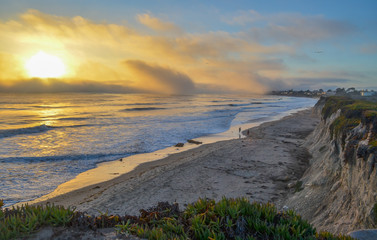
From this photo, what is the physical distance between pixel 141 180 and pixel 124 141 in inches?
455

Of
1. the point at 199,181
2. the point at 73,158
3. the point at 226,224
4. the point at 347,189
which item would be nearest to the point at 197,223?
the point at 226,224

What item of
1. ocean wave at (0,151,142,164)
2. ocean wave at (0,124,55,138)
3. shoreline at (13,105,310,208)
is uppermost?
ocean wave at (0,124,55,138)

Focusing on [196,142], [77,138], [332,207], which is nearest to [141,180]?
[332,207]

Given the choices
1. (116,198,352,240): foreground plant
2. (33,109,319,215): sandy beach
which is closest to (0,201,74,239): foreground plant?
(116,198,352,240): foreground plant

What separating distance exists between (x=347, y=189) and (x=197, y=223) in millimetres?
5521

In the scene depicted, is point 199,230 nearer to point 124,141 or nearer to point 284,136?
point 124,141

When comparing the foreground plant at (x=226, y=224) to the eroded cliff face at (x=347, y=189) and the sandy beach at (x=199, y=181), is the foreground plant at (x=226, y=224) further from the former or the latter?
the sandy beach at (x=199, y=181)

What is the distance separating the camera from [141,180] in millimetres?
12461

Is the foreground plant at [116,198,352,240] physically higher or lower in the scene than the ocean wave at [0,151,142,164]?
higher

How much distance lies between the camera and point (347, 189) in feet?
23.3

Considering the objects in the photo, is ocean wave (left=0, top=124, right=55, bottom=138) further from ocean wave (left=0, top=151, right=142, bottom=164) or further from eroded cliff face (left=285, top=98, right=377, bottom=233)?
eroded cliff face (left=285, top=98, right=377, bottom=233)

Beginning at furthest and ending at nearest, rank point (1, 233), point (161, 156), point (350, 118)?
point (161, 156)
point (350, 118)
point (1, 233)

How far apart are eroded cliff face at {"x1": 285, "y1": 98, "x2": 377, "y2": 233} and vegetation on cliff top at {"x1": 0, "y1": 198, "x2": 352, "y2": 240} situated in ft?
8.87

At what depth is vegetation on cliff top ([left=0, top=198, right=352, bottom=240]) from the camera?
3.76 meters
